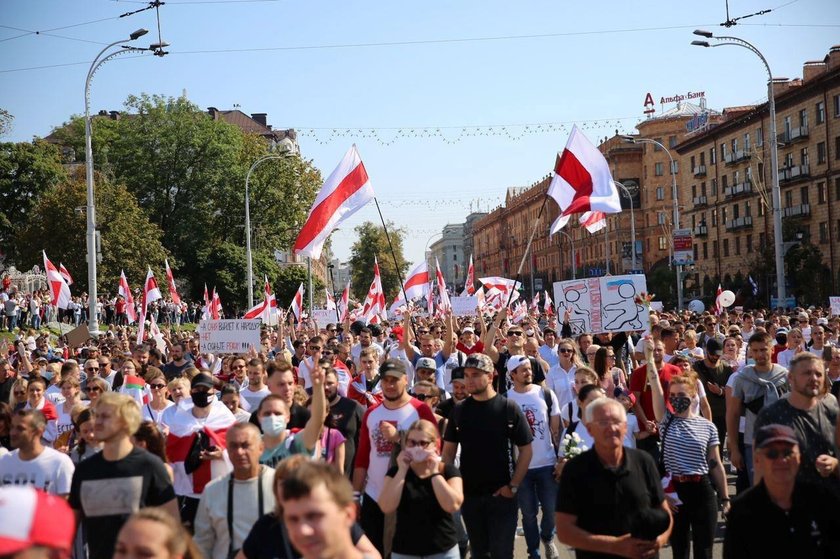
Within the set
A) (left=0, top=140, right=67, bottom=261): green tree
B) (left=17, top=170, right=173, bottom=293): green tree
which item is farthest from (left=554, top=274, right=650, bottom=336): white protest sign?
(left=0, top=140, right=67, bottom=261): green tree

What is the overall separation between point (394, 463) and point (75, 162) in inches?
3122

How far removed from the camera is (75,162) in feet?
262

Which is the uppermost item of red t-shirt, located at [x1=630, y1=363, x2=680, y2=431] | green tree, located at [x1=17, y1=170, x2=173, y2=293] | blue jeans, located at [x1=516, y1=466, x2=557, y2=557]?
green tree, located at [x1=17, y1=170, x2=173, y2=293]

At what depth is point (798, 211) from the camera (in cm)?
5700

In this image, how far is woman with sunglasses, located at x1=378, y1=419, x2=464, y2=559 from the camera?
561cm

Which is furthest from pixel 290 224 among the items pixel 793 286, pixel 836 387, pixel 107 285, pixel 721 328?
pixel 836 387

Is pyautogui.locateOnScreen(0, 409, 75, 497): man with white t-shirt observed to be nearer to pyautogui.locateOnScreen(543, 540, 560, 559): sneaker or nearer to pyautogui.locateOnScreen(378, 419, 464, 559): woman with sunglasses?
pyautogui.locateOnScreen(378, 419, 464, 559): woman with sunglasses

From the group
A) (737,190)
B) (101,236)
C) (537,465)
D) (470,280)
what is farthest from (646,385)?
(737,190)

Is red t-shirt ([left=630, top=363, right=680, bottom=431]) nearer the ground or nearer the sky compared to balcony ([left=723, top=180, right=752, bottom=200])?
nearer the ground

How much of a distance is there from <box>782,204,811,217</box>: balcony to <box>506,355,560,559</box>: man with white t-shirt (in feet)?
170

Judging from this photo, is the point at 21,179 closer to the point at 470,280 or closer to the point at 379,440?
the point at 470,280

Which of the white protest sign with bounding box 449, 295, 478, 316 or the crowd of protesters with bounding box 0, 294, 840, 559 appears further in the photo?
the white protest sign with bounding box 449, 295, 478, 316

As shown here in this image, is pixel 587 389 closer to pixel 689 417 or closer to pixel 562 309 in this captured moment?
pixel 689 417

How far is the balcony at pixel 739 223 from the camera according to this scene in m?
66.3
